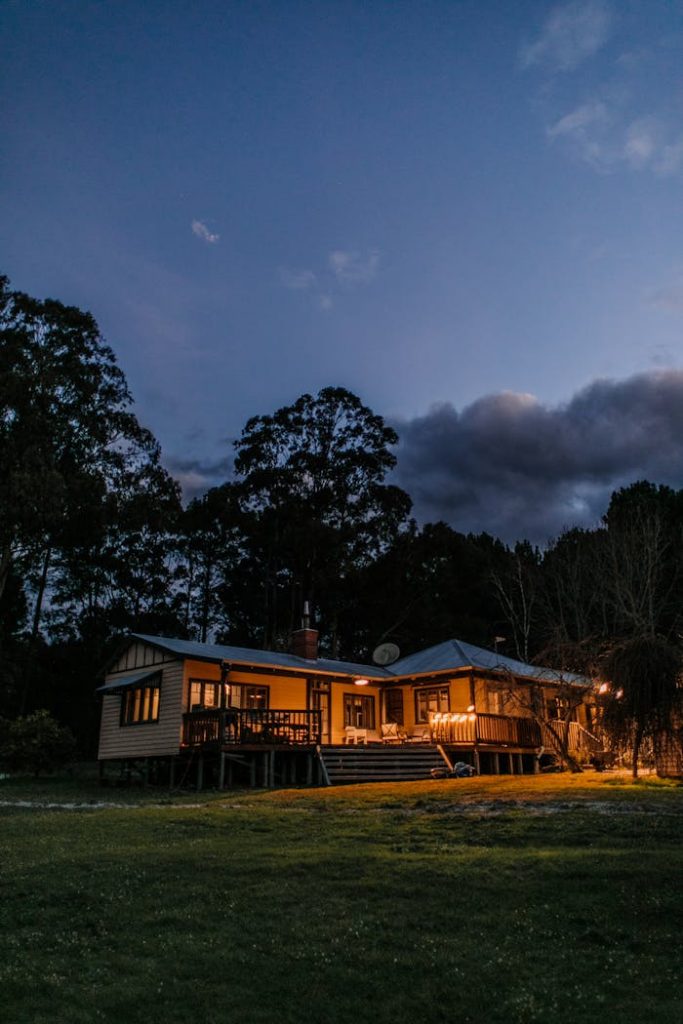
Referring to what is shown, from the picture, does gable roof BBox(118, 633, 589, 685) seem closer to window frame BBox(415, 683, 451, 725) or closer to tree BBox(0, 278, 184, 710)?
window frame BBox(415, 683, 451, 725)

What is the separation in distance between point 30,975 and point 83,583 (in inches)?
1431

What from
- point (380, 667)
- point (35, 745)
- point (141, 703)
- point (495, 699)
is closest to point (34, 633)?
point (35, 745)

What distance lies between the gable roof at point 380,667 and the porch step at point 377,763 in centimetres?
321

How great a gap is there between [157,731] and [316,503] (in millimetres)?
19705

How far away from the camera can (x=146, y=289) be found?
2003 centimetres

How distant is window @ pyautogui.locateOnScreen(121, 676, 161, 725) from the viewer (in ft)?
77.5

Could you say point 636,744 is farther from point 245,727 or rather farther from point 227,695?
point 227,695

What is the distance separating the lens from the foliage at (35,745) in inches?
1032

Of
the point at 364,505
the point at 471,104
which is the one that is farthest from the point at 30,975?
the point at 364,505

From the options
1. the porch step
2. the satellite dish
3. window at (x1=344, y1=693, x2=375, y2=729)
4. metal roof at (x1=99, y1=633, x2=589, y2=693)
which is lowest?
the porch step

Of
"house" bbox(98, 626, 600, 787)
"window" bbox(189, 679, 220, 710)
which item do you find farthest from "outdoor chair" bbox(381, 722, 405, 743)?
"window" bbox(189, 679, 220, 710)

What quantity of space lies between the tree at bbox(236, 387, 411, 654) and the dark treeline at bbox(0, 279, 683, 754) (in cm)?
8

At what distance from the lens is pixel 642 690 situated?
16.5 meters

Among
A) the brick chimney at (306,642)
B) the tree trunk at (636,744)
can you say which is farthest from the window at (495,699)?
the tree trunk at (636,744)
